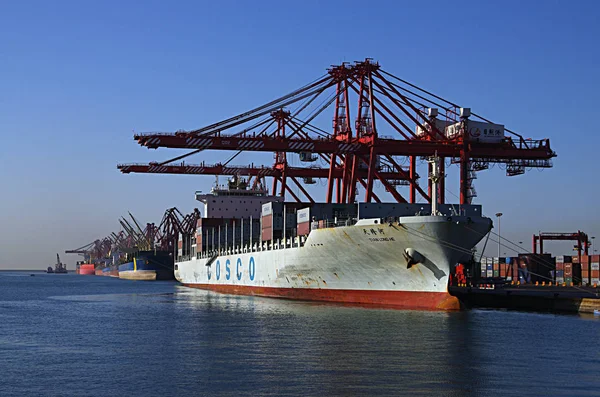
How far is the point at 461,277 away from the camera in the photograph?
50.3 meters

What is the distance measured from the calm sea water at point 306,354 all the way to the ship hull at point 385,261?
1815 mm

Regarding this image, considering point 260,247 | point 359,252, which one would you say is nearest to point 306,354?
point 359,252

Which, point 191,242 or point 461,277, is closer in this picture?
point 461,277

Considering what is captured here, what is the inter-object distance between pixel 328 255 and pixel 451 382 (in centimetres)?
2219

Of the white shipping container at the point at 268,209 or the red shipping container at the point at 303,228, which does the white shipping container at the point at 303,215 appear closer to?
the red shipping container at the point at 303,228

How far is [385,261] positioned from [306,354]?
15.2 m

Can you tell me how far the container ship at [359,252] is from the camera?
36.0 meters

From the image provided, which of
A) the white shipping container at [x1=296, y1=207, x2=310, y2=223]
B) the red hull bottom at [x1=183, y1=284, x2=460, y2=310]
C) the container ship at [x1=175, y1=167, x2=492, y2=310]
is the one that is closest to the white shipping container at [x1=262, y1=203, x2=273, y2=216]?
the container ship at [x1=175, y1=167, x2=492, y2=310]

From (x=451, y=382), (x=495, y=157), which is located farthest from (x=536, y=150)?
(x=451, y=382)

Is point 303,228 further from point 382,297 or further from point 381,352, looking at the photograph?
point 381,352

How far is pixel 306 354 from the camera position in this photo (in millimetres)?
23094

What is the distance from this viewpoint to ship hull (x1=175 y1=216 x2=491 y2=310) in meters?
35.8

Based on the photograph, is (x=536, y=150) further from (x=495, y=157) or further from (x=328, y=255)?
(x=328, y=255)

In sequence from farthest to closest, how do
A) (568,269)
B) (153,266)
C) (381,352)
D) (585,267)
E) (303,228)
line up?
(153,266) < (568,269) < (585,267) < (303,228) < (381,352)
